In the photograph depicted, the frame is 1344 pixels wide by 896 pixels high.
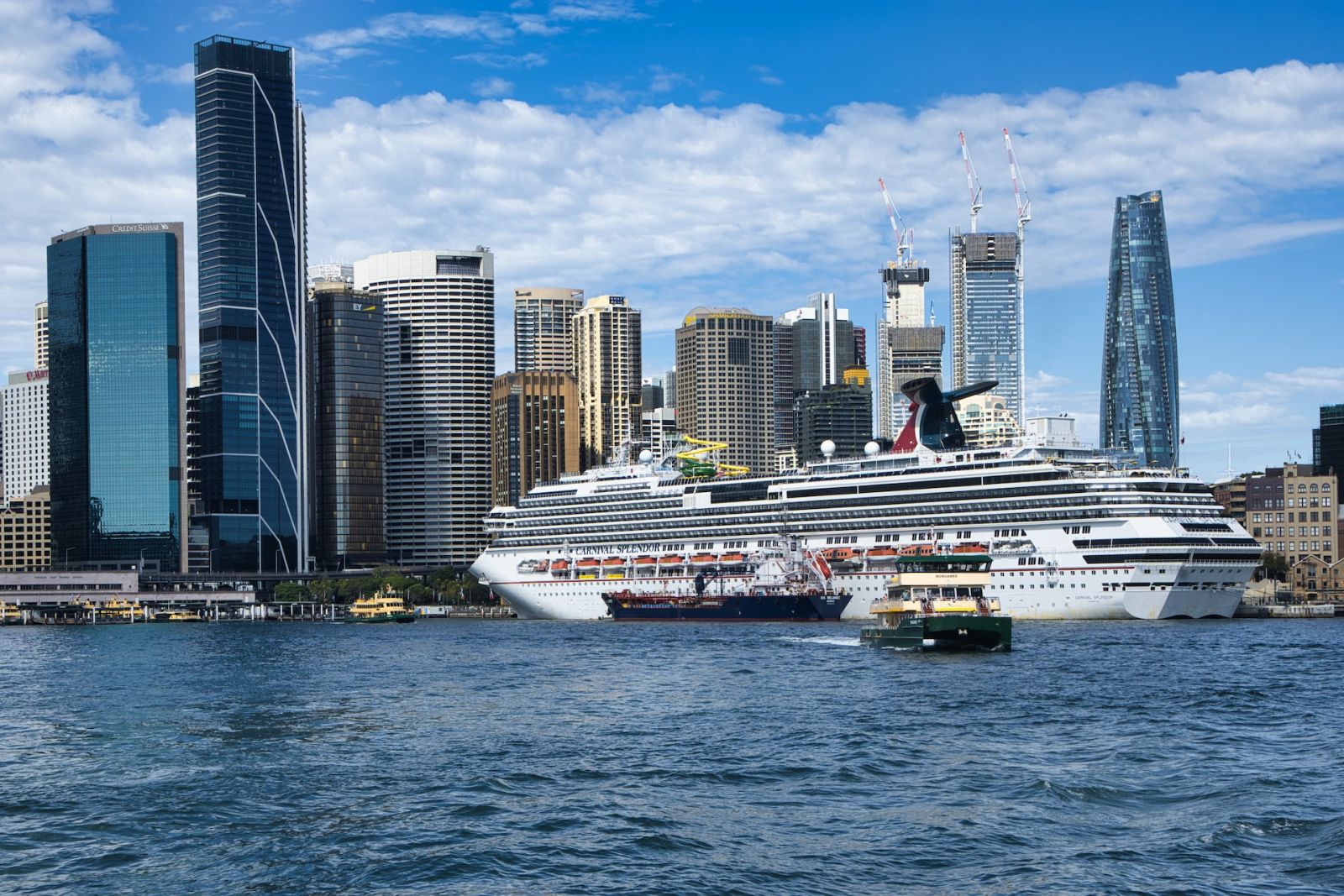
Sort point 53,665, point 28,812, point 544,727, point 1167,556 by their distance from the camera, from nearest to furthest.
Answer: point 28,812 < point 544,727 < point 53,665 < point 1167,556

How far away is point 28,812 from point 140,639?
123 meters

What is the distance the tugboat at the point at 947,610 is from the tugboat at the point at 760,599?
55.2m

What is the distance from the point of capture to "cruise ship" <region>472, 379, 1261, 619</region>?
451ft

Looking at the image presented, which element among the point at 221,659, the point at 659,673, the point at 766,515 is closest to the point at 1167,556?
the point at 766,515

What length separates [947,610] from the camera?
300 ft

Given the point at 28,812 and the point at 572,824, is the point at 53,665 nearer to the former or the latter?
the point at 28,812

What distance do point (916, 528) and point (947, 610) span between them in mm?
61807

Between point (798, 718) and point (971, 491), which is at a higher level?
point (971, 491)

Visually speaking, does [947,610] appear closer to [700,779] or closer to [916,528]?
[700,779]

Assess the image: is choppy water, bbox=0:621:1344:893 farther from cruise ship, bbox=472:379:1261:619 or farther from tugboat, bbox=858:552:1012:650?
cruise ship, bbox=472:379:1261:619

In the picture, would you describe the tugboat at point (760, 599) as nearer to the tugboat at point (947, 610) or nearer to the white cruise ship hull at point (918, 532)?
the white cruise ship hull at point (918, 532)

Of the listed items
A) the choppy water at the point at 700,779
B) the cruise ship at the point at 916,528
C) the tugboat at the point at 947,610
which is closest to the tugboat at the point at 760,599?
the cruise ship at the point at 916,528

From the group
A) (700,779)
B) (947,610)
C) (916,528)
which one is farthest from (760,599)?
(700,779)

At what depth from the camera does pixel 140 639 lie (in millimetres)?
163000
